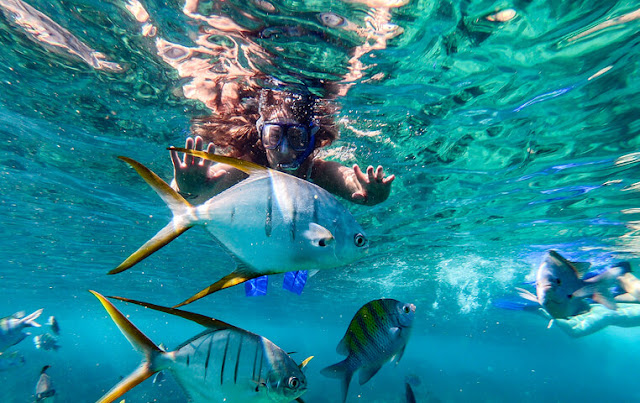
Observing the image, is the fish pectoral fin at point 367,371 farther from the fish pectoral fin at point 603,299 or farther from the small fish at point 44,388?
the small fish at point 44,388

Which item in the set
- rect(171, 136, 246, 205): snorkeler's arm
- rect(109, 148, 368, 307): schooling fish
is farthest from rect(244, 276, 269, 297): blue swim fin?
rect(109, 148, 368, 307): schooling fish

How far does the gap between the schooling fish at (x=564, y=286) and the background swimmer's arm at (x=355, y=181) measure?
8.61 ft

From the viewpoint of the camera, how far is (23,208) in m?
14.3

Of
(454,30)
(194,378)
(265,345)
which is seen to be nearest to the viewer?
(194,378)

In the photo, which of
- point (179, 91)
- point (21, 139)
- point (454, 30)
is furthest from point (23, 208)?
point (454, 30)

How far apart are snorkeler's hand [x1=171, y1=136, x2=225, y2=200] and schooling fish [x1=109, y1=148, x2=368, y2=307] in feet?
5.72

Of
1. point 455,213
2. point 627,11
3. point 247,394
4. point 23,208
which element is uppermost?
point 627,11

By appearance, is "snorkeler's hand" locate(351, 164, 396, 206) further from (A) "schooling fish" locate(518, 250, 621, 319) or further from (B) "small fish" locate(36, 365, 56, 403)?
(B) "small fish" locate(36, 365, 56, 403)

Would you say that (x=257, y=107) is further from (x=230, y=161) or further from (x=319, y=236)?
(x=319, y=236)

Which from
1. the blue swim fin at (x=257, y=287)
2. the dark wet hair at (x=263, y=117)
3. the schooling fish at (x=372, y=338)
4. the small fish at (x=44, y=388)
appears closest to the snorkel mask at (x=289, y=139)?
the dark wet hair at (x=263, y=117)

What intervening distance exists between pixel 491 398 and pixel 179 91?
4050cm

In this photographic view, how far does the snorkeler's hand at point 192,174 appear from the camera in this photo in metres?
3.22

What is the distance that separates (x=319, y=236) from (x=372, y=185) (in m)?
2.19

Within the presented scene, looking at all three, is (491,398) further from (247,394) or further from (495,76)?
(247,394)
